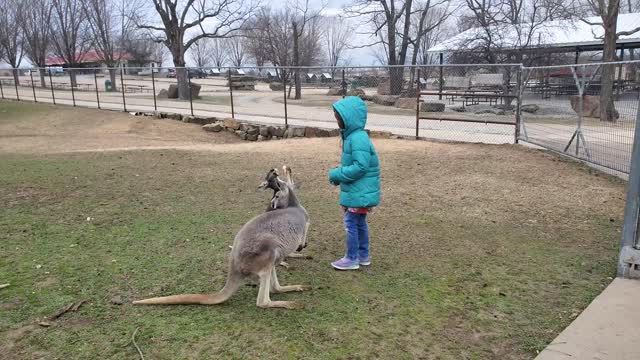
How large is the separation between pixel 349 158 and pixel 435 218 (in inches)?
85.2

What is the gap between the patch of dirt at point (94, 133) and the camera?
12281 millimetres

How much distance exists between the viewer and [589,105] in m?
9.20

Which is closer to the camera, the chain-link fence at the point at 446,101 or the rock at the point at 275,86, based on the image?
the chain-link fence at the point at 446,101

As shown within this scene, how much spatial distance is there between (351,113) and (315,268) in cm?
138

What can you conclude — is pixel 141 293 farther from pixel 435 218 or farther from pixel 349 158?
pixel 435 218

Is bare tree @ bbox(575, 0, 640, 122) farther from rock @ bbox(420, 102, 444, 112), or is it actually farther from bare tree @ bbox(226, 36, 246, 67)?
bare tree @ bbox(226, 36, 246, 67)

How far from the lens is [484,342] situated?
3.21m

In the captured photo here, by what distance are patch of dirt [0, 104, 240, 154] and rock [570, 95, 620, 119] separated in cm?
832

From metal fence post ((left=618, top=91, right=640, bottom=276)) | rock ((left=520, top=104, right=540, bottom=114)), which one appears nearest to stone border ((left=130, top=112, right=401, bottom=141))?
rock ((left=520, top=104, right=540, bottom=114))

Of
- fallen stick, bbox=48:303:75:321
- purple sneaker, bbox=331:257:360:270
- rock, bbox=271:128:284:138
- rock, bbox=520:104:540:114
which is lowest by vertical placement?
purple sneaker, bbox=331:257:360:270

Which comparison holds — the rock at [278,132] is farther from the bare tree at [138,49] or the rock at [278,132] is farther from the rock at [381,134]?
the bare tree at [138,49]

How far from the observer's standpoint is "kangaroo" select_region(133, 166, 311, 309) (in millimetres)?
3445

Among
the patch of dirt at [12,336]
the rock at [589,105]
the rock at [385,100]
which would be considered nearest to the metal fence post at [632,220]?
the patch of dirt at [12,336]

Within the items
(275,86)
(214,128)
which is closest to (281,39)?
(275,86)
